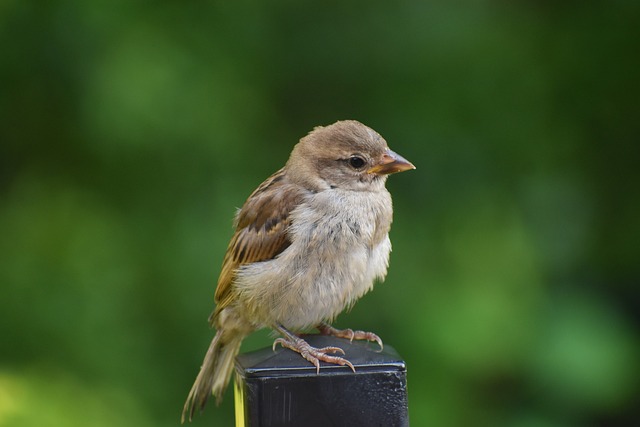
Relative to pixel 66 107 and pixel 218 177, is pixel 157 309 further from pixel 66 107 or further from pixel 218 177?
pixel 66 107

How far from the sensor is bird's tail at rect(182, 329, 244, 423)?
124 inches

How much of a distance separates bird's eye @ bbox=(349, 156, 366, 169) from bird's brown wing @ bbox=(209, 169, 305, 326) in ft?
0.71

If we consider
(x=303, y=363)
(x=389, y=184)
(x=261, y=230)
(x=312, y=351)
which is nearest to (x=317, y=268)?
(x=261, y=230)

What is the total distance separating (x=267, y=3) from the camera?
4352 millimetres

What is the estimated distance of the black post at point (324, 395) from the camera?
6.54 feet

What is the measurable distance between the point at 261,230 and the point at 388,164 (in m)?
0.50

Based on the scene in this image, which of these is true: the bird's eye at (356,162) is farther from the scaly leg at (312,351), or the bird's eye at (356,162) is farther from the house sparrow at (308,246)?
the scaly leg at (312,351)

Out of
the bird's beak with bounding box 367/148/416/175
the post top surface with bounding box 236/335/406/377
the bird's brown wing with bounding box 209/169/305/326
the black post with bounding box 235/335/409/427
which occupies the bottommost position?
the black post with bounding box 235/335/409/427

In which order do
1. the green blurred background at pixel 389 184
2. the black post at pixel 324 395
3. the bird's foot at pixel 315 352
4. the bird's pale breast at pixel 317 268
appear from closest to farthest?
the black post at pixel 324 395
the bird's foot at pixel 315 352
the bird's pale breast at pixel 317 268
the green blurred background at pixel 389 184

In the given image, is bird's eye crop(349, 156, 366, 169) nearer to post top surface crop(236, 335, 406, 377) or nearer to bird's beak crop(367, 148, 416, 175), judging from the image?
bird's beak crop(367, 148, 416, 175)

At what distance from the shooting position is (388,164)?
3248 mm

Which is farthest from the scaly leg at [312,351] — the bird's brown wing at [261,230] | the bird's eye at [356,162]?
the bird's eye at [356,162]

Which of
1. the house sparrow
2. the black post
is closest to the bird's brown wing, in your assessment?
the house sparrow

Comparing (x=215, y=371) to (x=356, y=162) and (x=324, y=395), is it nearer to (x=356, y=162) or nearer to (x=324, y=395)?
(x=356, y=162)
